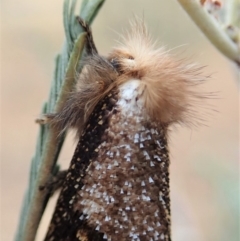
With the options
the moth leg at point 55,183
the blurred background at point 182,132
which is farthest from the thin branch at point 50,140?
the blurred background at point 182,132

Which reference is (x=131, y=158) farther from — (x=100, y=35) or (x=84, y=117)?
(x=100, y=35)

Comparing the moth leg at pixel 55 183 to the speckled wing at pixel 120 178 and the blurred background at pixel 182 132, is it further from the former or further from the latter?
the blurred background at pixel 182 132

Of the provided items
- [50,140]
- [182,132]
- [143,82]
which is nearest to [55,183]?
[50,140]

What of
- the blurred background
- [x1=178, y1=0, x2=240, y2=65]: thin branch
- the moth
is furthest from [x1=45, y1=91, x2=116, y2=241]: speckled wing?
the blurred background

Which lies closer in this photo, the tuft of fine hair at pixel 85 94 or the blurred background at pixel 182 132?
the tuft of fine hair at pixel 85 94

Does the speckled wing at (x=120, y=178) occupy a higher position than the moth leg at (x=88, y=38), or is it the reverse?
the moth leg at (x=88, y=38)

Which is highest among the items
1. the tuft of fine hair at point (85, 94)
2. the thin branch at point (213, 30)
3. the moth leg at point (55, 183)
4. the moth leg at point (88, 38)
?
the thin branch at point (213, 30)

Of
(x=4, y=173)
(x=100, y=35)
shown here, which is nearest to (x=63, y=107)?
(x=100, y=35)
